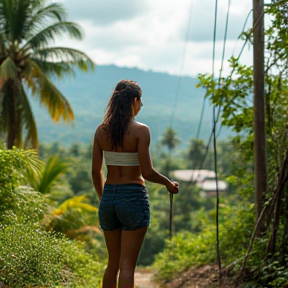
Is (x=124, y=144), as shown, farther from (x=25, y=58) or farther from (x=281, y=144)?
(x=25, y=58)

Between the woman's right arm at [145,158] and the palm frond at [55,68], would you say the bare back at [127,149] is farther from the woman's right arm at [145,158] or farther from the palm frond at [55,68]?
the palm frond at [55,68]

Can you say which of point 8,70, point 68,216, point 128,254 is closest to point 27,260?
point 128,254

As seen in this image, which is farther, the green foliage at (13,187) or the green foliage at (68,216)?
the green foliage at (68,216)

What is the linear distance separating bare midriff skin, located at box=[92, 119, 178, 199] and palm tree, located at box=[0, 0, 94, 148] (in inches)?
554

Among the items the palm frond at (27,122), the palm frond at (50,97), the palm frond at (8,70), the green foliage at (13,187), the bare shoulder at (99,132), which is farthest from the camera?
the palm frond at (50,97)

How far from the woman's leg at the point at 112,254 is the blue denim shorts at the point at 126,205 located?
12 centimetres

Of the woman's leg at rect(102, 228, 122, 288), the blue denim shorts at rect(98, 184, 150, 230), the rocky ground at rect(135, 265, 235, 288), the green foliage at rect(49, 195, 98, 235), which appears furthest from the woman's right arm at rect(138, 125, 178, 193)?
the green foliage at rect(49, 195, 98, 235)

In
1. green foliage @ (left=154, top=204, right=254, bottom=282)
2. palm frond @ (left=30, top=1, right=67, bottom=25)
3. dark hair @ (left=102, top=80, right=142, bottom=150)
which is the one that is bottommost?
green foliage @ (left=154, top=204, right=254, bottom=282)

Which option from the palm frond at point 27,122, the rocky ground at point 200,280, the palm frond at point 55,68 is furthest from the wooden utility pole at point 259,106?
the palm frond at point 55,68

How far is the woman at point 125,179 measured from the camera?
4.62 meters

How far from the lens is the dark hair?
466 centimetres

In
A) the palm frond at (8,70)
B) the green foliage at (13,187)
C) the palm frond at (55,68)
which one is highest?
the palm frond at (55,68)

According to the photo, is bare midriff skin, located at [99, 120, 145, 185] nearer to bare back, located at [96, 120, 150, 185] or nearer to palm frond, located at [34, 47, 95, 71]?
bare back, located at [96, 120, 150, 185]

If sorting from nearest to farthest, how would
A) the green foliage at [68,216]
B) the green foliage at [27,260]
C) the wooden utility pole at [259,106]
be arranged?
the green foliage at [27,260] < the wooden utility pole at [259,106] < the green foliage at [68,216]
